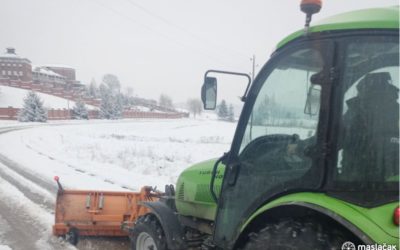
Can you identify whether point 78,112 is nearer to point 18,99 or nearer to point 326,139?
point 18,99

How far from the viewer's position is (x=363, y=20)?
6.34 ft

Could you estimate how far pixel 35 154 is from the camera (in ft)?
46.5

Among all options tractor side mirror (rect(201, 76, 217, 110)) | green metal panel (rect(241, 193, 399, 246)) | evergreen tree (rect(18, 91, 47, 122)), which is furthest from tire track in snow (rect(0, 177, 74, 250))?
evergreen tree (rect(18, 91, 47, 122))

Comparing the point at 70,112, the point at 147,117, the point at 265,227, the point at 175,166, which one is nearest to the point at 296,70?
the point at 265,227

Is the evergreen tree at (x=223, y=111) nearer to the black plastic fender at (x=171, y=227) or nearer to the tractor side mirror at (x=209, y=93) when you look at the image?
the black plastic fender at (x=171, y=227)

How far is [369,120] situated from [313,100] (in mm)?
350

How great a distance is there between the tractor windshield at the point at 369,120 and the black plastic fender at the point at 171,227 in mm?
1970

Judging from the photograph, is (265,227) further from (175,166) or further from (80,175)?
(175,166)

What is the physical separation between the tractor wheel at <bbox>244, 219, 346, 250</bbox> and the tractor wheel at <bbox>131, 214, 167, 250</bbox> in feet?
5.16

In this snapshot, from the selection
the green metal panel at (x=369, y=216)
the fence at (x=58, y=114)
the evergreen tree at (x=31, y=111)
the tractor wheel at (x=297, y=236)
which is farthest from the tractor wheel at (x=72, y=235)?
the fence at (x=58, y=114)

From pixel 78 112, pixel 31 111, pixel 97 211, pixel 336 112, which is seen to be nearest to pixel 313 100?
pixel 336 112

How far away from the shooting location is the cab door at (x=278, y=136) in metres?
2.12

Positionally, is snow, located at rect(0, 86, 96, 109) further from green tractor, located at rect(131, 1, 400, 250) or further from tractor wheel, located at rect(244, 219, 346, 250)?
tractor wheel, located at rect(244, 219, 346, 250)

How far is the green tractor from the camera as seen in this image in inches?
73.1
